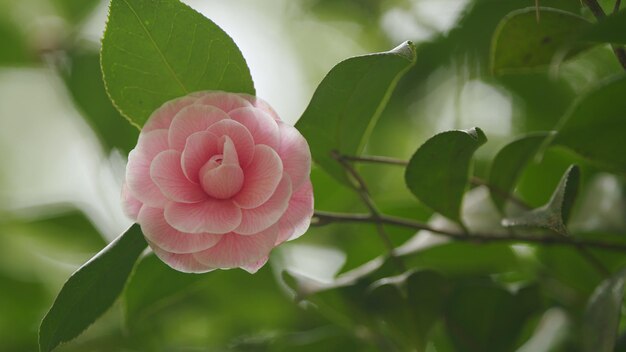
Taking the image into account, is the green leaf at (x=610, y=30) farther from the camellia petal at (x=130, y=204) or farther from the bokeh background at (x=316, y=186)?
the camellia petal at (x=130, y=204)

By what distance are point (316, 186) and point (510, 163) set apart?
0.70ft

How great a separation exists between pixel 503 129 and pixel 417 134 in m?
0.13

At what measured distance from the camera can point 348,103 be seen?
1.83 feet

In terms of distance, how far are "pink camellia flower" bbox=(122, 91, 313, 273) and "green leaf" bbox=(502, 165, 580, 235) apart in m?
0.15

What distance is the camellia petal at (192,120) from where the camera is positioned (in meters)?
0.49

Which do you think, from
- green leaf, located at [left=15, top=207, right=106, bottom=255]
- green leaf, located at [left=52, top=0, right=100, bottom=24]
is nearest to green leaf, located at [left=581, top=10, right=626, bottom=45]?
green leaf, located at [left=15, top=207, right=106, bottom=255]

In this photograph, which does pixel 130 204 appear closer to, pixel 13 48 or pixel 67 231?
pixel 67 231

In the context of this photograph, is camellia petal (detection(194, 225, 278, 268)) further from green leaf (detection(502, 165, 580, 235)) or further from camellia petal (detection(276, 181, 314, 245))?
green leaf (detection(502, 165, 580, 235))

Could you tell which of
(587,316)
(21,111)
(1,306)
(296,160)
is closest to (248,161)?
(296,160)

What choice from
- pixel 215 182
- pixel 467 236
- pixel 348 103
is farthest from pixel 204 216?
pixel 467 236

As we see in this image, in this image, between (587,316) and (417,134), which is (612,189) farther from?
(417,134)

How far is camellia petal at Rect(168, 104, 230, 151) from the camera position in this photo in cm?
49

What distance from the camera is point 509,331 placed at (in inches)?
27.3

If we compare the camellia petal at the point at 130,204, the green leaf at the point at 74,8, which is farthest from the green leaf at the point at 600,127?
the green leaf at the point at 74,8
